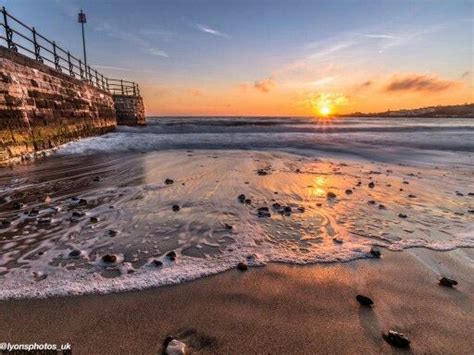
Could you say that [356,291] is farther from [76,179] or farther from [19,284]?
[76,179]

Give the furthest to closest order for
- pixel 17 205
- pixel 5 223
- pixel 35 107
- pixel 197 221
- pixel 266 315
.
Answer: pixel 35 107
pixel 17 205
pixel 197 221
pixel 5 223
pixel 266 315

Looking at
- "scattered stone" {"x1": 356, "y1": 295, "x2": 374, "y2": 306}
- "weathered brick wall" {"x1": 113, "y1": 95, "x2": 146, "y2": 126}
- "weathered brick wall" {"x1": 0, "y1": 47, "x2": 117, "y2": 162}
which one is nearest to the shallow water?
"scattered stone" {"x1": 356, "y1": 295, "x2": 374, "y2": 306}

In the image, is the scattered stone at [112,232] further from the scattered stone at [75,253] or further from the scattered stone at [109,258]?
the scattered stone at [109,258]

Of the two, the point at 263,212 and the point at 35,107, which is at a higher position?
the point at 35,107

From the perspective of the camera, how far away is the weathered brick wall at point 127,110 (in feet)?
106

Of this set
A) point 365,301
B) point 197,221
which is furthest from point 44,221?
point 365,301

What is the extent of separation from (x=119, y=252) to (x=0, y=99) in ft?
28.5

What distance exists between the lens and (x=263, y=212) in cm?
462

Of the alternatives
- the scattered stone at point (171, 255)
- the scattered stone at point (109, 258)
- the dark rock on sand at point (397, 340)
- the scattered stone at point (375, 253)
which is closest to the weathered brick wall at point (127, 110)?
the scattered stone at point (109, 258)

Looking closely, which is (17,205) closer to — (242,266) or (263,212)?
(263,212)

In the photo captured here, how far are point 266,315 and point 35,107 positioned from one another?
12.5 metres

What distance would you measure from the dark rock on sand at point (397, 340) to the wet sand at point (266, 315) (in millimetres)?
49

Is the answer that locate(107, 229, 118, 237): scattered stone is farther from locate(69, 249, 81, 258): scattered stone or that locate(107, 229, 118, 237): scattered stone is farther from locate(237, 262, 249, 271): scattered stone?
locate(237, 262, 249, 271): scattered stone

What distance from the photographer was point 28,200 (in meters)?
5.27
